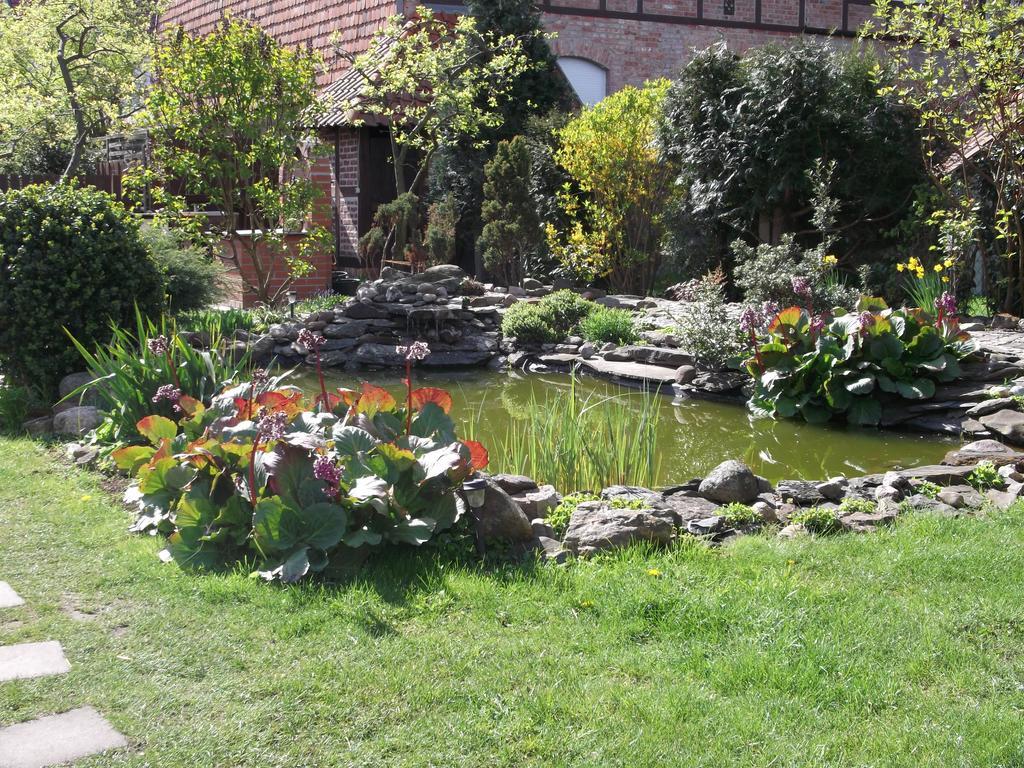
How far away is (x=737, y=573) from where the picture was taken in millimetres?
4211

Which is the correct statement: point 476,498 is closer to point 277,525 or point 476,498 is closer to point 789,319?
point 277,525

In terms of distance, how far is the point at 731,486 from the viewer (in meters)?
5.45

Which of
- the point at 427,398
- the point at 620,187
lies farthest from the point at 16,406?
the point at 620,187

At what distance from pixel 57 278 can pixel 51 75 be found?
16.7 meters

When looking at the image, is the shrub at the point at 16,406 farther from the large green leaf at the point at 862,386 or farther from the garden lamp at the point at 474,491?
the large green leaf at the point at 862,386

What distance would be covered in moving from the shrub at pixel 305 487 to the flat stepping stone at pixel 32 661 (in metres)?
0.84

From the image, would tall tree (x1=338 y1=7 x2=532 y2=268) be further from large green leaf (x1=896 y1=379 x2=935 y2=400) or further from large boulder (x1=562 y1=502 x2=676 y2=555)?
large boulder (x1=562 y1=502 x2=676 y2=555)

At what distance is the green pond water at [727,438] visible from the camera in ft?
24.0

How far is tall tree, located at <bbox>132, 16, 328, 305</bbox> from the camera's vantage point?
1172 centimetres

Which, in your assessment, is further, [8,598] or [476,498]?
[476,498]

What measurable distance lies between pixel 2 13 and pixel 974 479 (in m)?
23.7

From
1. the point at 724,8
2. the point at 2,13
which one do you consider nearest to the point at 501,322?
the point at 724,8

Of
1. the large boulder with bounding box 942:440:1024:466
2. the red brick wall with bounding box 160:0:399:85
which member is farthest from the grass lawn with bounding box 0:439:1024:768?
the red brick wall with bounding box 160:0:399:85

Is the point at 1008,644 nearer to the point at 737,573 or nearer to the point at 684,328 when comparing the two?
the point at 737,573
